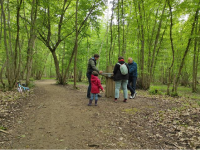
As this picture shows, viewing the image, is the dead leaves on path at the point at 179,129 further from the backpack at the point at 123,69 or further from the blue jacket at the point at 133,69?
the blue jacket at the point at 133,69

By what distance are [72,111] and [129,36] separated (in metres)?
11.5

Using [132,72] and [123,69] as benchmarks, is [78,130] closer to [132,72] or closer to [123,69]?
[123,69]

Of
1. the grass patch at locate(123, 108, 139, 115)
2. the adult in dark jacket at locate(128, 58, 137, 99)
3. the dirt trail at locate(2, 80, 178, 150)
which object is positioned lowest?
the dirt trail at locate(2, 80, 178, 150)

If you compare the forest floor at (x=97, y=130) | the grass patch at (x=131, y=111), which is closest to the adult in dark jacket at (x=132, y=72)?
the grass patch at (x=131, y=111)

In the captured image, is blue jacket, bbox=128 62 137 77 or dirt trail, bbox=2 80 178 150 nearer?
dirt trail, bbox=2 80 178 150

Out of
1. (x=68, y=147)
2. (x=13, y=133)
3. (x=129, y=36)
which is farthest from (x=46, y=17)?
(x=68, y=147)

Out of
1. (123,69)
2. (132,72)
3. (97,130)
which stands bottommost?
(97,130)

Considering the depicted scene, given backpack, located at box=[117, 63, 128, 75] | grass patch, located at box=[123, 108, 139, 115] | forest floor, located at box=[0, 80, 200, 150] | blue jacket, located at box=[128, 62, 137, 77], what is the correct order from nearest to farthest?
forest floor, located at box=[0, 80, 200, 150] < grass patch, located at box=[123, 108, 139, 115] < backpack, located at box=[117, 63, 128, 75] < blue jacket, located at box=[128, 62, 137, 77]

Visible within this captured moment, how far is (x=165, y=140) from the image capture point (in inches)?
127

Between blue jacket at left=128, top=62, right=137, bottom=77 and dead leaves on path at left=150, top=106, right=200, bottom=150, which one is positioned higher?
blue jacket at left=128, top=62, right=137, bottom=77

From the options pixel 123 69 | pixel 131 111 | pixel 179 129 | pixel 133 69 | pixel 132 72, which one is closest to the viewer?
pixel 179 129

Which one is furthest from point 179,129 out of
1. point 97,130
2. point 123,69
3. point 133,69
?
point 133,69

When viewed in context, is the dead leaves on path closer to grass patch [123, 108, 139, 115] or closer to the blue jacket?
grass patch [123, 108, 139, 115]

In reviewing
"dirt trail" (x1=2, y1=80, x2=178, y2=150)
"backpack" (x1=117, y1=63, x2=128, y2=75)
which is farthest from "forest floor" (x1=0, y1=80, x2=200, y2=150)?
"backpack" (x1=117, y1=63, x2=128, y2=75)
